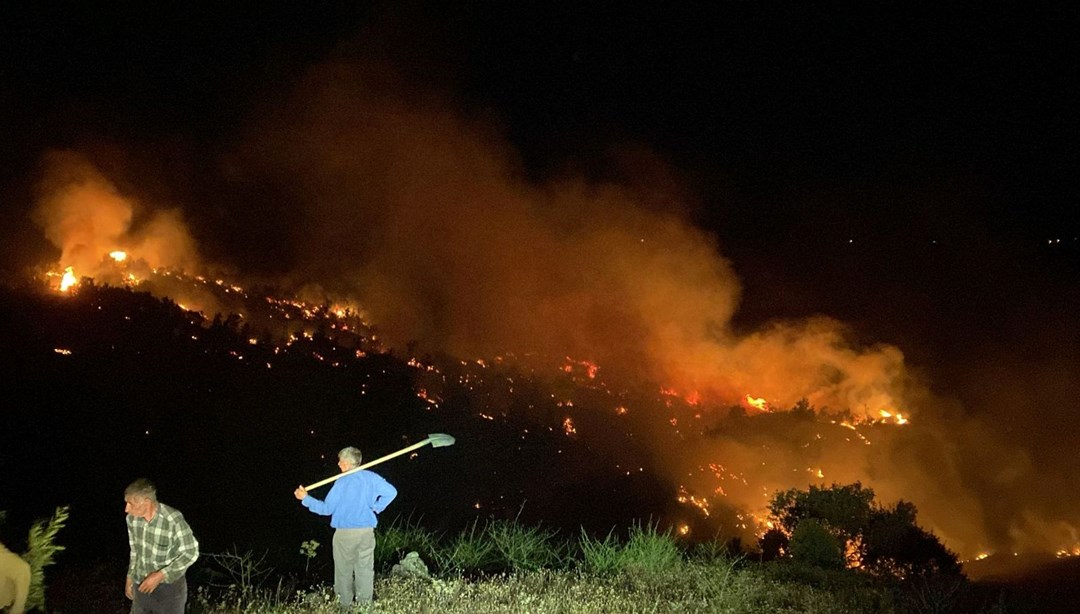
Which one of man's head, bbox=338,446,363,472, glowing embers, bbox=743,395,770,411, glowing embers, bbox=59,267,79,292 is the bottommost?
man's head, bbox=338,446,363,472

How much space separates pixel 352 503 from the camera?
6.18 m

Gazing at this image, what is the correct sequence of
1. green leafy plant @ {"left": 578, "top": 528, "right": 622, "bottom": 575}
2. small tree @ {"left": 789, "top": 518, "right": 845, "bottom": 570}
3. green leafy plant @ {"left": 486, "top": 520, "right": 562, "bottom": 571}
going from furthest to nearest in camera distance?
small tree @ {"left": 789, "top": 518, "right": 845, "bottom": 570}, green leafy plant @ {"left": 486, "top": 520, "right": 562, "bottom": 571}, green leafy plant @ {"left": 578, "top": 528, "right": 622, "bottom": 575}

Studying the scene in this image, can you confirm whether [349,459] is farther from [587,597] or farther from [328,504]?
[587,597]

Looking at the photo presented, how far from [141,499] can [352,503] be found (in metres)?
1.79

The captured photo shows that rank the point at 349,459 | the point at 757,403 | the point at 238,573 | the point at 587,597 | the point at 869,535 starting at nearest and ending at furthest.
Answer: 1. the point at 349,459
2. the point at 587,597
3. the point at 238,573
4. the point at 869,535
5. the point at 757,403

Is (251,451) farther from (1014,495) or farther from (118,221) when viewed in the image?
(1014,495)

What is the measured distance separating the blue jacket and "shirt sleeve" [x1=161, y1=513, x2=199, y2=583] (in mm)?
1242

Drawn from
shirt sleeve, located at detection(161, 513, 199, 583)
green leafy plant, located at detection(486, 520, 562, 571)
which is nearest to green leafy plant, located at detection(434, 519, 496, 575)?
green leafy plant, located at detection(486, 520, 562, 571)

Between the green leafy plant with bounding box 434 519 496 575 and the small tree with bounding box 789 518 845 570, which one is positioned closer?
the green leafy plant with bounding box 434 519 496 575

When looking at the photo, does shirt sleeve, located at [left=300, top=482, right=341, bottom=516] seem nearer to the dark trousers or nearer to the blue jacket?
the blue jacket

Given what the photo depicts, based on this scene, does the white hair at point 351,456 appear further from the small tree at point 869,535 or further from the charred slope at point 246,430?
the small tree at point 869,535

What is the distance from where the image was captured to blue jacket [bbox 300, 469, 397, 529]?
6.18 m

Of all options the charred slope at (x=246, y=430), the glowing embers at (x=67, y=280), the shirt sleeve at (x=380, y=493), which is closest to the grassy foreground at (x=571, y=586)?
the shirt sleeve at (x=380, y=493)

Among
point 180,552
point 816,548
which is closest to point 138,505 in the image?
point 180,552
